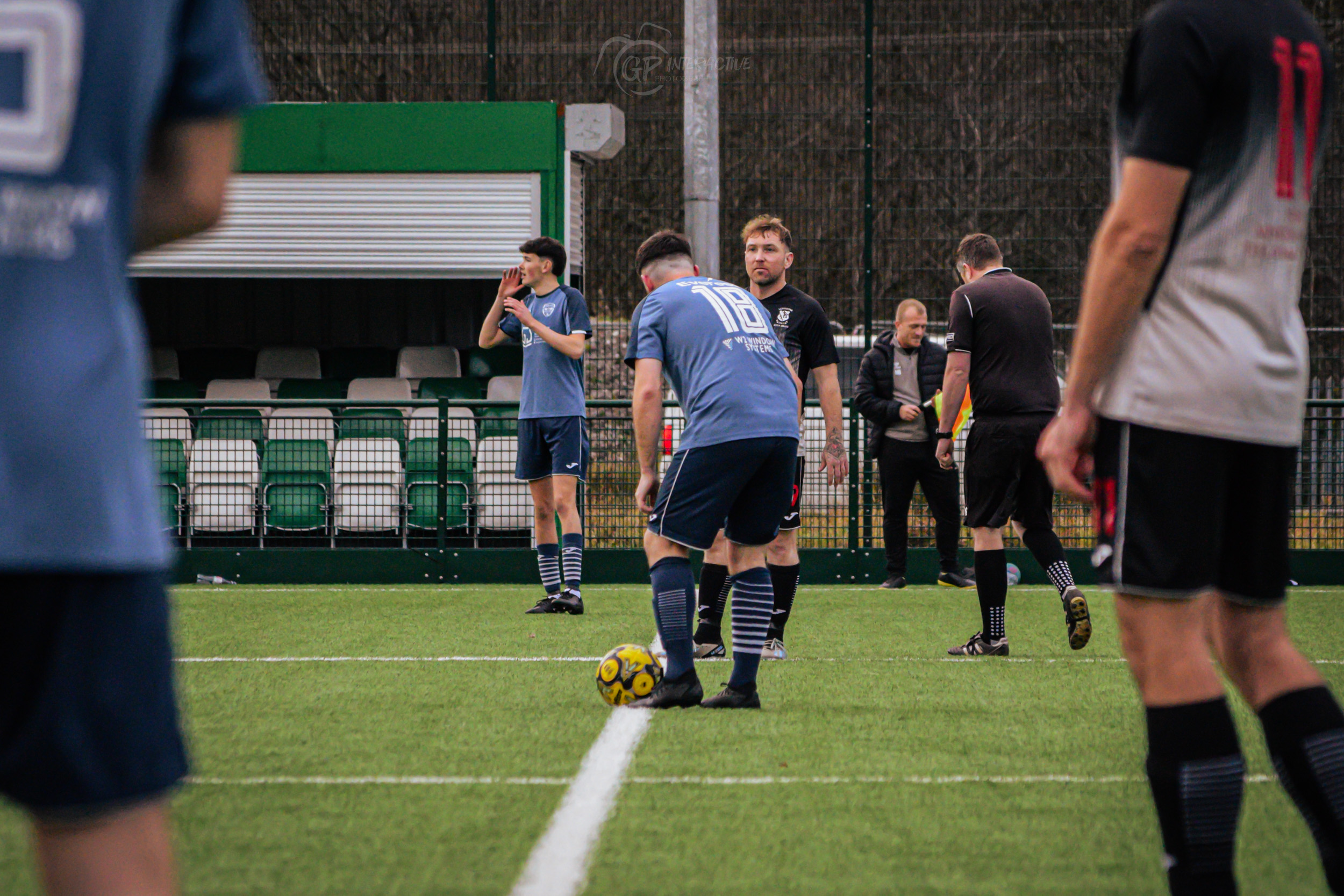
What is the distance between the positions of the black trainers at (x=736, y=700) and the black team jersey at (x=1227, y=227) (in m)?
3.08

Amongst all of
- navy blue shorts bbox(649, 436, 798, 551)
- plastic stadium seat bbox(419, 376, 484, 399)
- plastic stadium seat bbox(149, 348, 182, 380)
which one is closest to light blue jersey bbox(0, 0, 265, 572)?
navy blue shorts bbox(649, 436, 798, 551)

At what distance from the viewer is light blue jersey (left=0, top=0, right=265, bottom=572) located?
138cm

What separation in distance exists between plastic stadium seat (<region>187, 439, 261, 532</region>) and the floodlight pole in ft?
12.0

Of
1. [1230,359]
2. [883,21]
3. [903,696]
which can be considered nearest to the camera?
[1230,359]

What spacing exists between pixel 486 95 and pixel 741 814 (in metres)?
9.66

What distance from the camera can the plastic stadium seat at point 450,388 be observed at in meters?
13.1

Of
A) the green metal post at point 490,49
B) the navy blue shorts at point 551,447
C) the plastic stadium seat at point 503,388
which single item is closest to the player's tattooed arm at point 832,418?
the navy blue shorts at point 551,447

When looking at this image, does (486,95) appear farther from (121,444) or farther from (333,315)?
(121,444)

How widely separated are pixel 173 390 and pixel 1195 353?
12.0 m

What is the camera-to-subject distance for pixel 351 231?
1148 cm

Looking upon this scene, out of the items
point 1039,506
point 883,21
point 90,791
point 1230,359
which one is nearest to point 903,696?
point 1039,506

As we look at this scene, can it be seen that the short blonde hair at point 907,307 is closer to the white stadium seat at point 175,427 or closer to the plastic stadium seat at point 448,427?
the plastic stadium seat at point 448,427

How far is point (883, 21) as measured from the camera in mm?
12172

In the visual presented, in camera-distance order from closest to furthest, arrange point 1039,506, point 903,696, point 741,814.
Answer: point 741,814
point 903,696
point 1039,506
